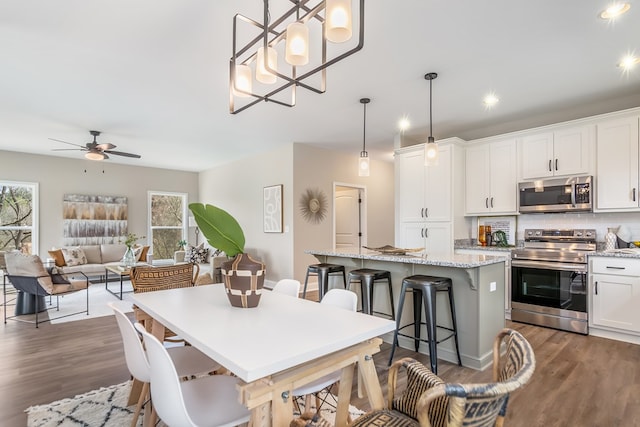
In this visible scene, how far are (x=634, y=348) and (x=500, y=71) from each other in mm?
2896

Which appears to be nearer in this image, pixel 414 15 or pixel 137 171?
pixel 414 15

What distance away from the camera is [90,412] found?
2066 millimetres

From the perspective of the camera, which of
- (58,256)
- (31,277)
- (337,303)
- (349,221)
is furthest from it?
(349,221)

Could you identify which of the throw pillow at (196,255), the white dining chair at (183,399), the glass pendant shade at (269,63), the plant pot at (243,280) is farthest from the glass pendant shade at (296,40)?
the throw pillow at (196,255)

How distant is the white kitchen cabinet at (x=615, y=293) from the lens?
3.26 meters

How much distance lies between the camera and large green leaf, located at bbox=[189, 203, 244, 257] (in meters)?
1.71

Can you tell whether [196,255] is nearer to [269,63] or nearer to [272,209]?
[272,209]

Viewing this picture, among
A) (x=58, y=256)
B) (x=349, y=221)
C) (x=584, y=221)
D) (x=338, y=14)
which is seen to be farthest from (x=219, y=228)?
(x=58, y=256)

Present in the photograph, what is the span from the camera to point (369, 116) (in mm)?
4441

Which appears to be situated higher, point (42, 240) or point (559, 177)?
point (559, 177)

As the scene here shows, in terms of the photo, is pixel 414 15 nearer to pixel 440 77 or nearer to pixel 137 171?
pixel 440 77

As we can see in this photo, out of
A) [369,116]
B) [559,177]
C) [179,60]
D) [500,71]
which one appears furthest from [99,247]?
[559,177]

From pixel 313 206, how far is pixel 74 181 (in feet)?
16.8

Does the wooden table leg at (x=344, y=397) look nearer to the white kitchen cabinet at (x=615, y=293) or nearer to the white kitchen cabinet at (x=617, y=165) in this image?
the white kitchen cabinet at (x=615, y=293)
